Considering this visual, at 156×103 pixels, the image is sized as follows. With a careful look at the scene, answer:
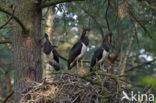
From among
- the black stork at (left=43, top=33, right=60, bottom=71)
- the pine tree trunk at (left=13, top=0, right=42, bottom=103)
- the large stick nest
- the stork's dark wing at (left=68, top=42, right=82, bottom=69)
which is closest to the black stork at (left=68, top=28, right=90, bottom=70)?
the stork's dark wing at (left=68, top=42, right=82, bottom=69)

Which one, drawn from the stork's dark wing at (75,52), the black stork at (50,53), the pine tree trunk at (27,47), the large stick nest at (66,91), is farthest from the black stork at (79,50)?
the large stick nest at (66,91)

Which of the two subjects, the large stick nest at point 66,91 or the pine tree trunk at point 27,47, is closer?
the large stick nest at point 66,91

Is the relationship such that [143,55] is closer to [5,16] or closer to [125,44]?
[125,44]

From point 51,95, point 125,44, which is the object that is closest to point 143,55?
point 125,44

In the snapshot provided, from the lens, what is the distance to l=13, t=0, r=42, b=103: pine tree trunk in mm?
5004

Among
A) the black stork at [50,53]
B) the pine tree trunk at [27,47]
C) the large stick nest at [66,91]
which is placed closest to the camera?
the large stick nest at [66,91]

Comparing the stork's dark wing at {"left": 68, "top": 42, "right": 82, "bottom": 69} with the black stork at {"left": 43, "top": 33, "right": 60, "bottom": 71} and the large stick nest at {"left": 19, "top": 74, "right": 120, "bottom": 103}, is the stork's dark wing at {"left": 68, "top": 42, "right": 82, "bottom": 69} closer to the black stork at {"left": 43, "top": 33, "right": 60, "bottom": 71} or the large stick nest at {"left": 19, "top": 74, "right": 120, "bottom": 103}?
the black stork at {"left": 43, "top": 33, "right": 60, "bottom": 71}

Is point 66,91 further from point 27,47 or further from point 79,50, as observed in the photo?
point 79,50

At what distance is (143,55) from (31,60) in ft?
32.7

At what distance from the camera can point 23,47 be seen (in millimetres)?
5117

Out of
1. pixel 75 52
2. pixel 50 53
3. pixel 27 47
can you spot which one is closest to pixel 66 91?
pixel 27 47

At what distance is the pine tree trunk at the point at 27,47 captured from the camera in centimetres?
500

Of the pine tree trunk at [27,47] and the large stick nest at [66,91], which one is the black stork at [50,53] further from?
the large stick nest at [66,91]

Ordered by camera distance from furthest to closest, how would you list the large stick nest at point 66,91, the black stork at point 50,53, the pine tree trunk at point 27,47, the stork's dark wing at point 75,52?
the black stork at point 50,53 < the stork's dark wing at point 75,52 < the pine tree trunk at point 27,47 < the large stick nest at point 66,91
